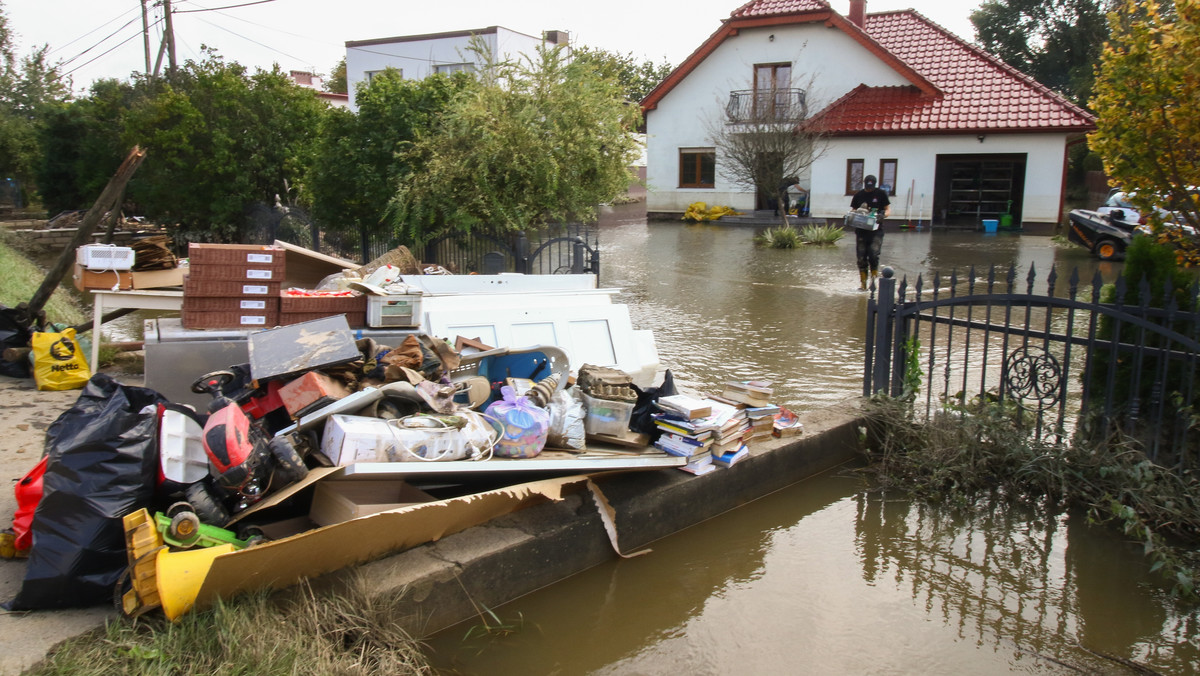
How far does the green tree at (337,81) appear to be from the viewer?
54.3 meters

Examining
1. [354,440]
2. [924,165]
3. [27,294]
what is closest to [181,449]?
[354,440]

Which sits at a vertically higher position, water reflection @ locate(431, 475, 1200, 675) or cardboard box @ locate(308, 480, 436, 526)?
cardboard box @ locate(308, 480, 436, 526)

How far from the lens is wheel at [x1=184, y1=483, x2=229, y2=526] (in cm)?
348

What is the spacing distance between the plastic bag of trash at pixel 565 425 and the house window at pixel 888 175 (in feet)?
72.2

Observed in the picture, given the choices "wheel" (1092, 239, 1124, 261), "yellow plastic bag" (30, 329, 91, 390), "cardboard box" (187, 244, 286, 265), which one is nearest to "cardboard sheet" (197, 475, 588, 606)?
"cardboard box" (187, 244, 286, 265)

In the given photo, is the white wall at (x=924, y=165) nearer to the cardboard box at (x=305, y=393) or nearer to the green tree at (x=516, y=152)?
the green tree at (x=516, y=152)

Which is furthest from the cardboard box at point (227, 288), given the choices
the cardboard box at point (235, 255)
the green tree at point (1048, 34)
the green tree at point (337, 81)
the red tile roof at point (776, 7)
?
the green tree at point (337, 81)

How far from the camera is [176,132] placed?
668 inches

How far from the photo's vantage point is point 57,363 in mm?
6914

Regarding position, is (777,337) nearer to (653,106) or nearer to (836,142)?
(836,142)

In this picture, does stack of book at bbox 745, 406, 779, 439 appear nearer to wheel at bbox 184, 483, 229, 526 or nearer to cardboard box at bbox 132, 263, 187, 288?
wheel at bbox 184, 483, 229, 526

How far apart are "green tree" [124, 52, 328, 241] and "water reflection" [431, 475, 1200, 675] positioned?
14.7 meters

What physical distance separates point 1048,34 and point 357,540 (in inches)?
1765

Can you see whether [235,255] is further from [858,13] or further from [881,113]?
[858,13]
